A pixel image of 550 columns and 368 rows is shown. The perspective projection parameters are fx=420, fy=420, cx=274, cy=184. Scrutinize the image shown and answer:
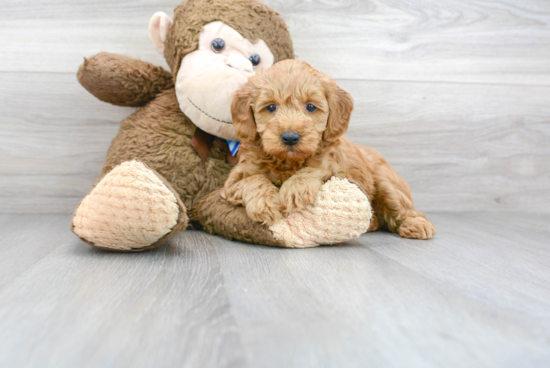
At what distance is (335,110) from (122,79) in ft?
2.62

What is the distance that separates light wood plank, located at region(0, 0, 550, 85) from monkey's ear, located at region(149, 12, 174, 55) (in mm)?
294

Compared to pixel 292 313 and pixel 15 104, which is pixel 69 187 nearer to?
pixel 15 104

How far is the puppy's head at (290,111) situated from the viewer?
1.20 meters

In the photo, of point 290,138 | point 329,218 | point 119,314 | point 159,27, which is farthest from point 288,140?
point 159,27

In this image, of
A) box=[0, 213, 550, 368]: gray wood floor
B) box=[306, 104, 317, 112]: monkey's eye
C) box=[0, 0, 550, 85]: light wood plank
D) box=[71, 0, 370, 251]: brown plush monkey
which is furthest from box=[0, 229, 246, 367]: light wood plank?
box=[0, 0, 550, 85]: light wood plank

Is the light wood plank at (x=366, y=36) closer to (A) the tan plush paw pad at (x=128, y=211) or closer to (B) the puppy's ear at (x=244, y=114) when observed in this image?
(B) the puppy's ear at (x=244, y=114)

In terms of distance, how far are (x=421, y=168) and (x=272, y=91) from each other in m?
1.18

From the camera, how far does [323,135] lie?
131 cm

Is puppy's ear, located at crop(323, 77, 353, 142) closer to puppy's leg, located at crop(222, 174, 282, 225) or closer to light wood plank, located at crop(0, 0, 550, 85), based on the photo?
puppy's leg, located at crop(222, 174, 282, 225)

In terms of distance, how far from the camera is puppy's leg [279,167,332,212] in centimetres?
122

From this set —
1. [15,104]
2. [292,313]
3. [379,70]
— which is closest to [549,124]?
[379,70]

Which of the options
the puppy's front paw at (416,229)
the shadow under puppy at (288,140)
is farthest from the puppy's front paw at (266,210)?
the puppy's front paw at (416,229)

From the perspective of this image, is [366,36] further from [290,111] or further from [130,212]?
[130,212]

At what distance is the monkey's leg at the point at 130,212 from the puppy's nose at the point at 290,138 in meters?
0.34
